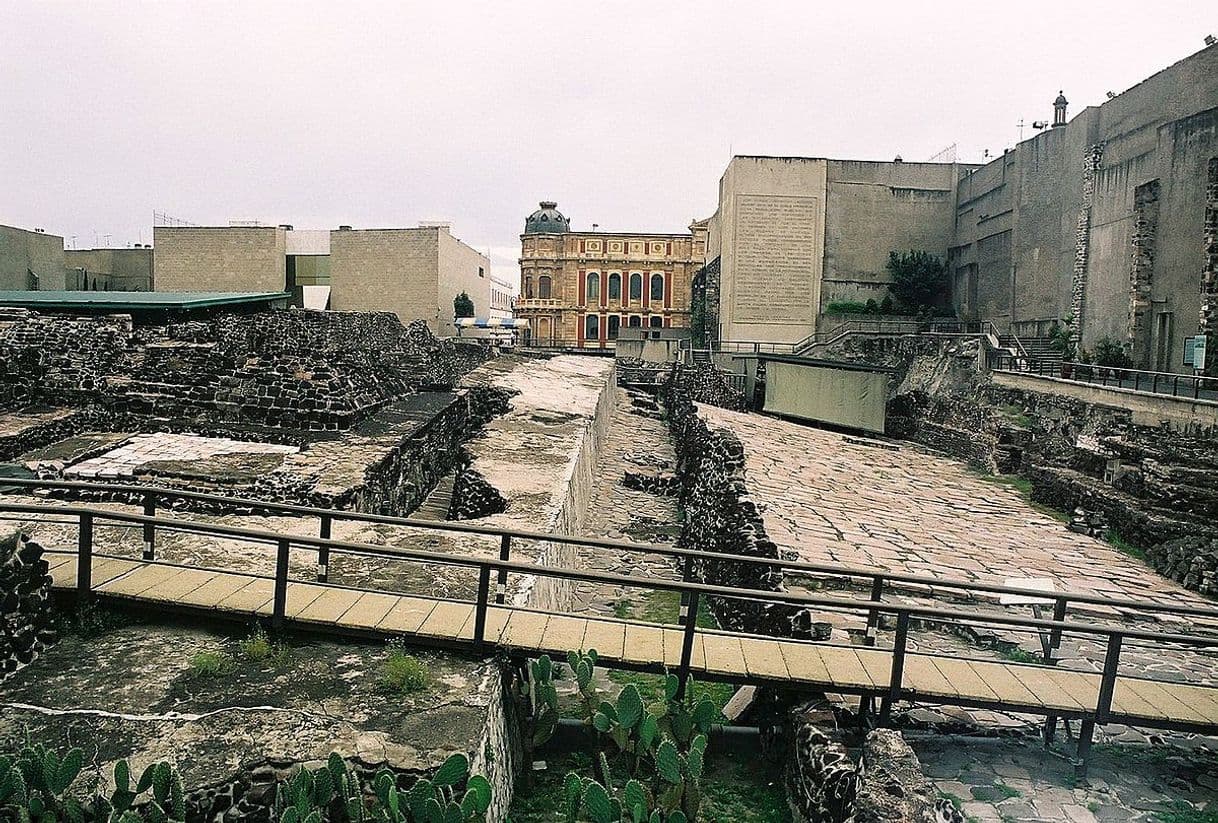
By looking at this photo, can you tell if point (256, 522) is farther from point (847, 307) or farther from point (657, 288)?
point (657, 288)

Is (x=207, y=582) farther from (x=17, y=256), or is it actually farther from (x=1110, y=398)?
(x=17, y=256)

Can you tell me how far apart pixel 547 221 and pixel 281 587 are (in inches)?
2456

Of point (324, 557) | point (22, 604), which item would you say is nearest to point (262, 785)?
point (22, 604)

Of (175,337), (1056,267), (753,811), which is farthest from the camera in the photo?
(1056,267)

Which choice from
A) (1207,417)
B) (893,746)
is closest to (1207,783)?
(893,746)

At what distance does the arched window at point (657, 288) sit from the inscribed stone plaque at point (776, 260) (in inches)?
1071

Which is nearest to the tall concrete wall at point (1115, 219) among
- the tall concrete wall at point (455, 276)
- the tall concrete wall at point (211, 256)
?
the tall concrete wall at point (455, 276)

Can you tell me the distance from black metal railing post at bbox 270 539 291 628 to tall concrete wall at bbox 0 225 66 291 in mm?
34645

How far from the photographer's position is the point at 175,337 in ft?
53.0

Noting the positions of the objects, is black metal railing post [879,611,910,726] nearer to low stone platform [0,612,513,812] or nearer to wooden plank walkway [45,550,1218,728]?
wooden plank walkway [45,550,1218,728]

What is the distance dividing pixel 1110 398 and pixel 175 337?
59.5 feet

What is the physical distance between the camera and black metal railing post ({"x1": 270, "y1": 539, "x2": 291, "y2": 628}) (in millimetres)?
5059

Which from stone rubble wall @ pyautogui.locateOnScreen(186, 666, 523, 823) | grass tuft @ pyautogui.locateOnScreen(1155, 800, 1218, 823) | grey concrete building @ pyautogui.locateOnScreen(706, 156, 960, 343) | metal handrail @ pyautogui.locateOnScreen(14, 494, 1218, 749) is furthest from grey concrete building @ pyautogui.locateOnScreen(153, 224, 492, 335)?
grass tuft @ pyautogui.locateOnScreen(1155, 800, 1218, 823)

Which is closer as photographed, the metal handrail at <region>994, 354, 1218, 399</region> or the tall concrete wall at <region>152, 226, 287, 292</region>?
the metal handrail at <region>994, 354, 1218, 399</region>
